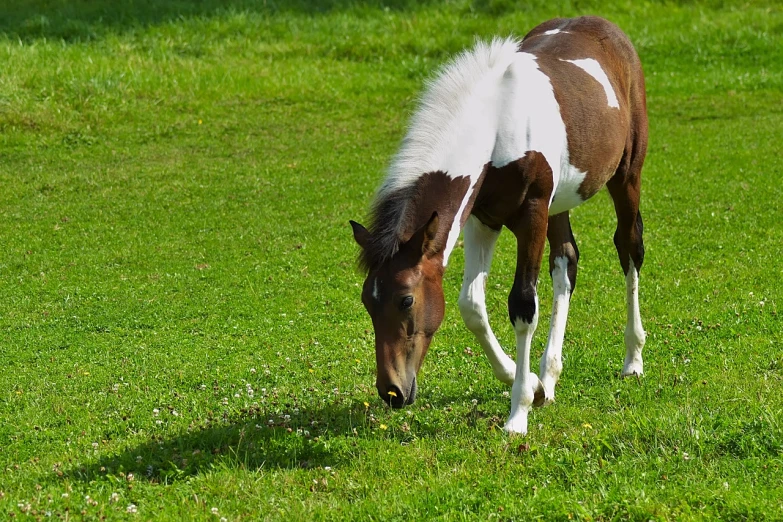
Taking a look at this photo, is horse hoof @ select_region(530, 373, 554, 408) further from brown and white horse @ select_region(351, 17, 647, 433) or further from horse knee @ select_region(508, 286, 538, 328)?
horse knee @ select_region(508, 286, 538, 328)

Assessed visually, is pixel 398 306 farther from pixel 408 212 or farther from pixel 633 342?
pixel 633 342

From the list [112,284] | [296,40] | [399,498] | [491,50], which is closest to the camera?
[399,498]

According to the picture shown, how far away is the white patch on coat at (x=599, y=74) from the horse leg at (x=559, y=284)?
34.9 inches

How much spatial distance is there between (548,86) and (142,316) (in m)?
4.56

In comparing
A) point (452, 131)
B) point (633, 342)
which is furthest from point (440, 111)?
point (633, 342)

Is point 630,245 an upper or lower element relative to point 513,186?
lower

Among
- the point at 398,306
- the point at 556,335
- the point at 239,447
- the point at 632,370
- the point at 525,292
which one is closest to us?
the point at 398,306

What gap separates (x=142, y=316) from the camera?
8750mm

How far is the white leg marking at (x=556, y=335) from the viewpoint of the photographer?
6371 millimetres

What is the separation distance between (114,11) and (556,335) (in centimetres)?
1751

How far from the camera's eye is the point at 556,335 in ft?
21.5

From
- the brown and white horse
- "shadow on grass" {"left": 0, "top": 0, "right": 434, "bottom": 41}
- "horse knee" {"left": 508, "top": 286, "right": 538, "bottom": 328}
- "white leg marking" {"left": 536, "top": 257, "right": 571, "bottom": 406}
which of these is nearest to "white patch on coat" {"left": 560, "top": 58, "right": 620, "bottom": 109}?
the brown and white horse

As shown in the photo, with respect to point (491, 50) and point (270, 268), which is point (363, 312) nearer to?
point (270, 268)

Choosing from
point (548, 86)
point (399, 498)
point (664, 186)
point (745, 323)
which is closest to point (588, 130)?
point (548, 86)
